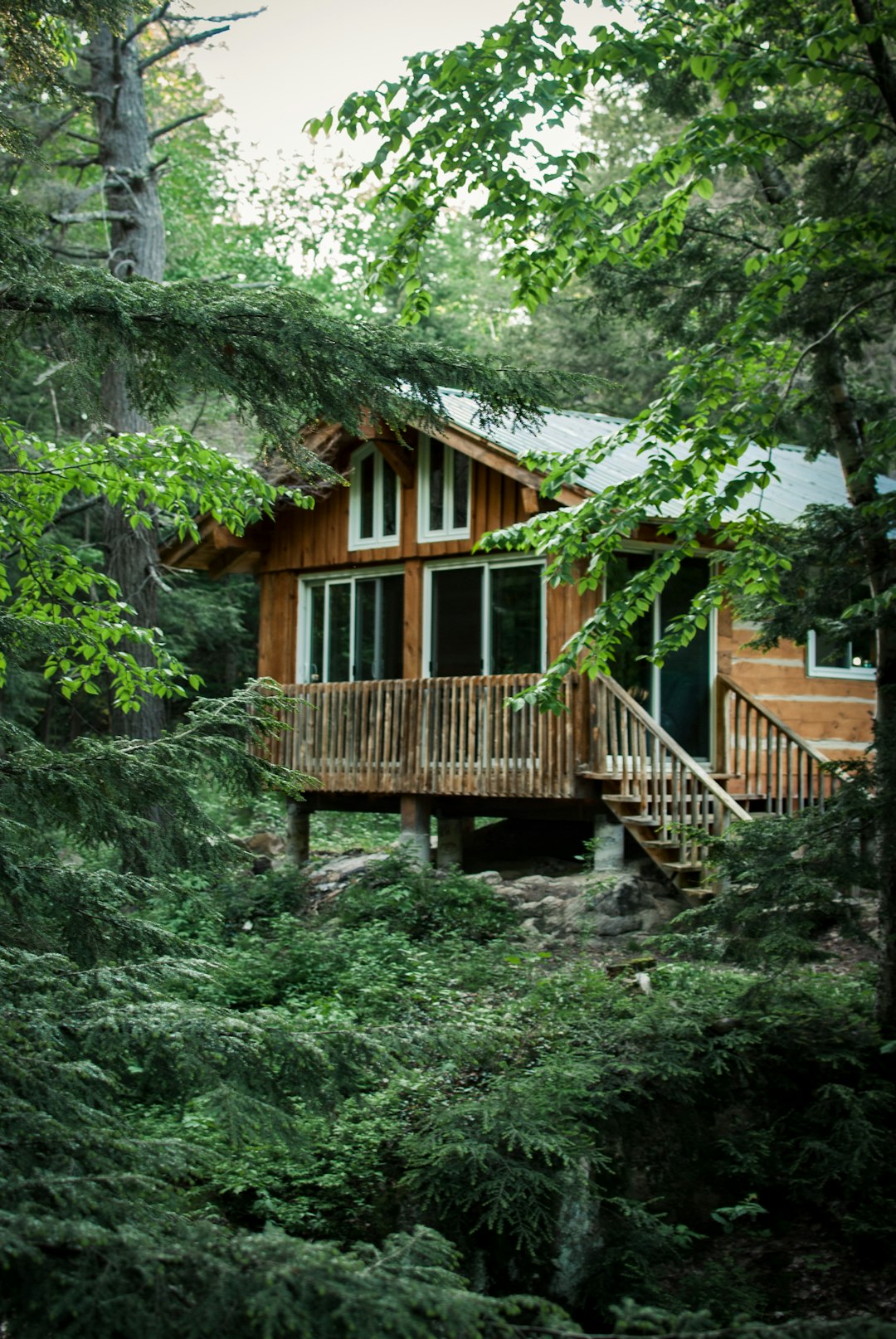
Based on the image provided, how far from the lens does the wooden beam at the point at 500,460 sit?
12.3m

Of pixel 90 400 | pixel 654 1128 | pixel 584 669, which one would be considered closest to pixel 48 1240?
pixel 90 400

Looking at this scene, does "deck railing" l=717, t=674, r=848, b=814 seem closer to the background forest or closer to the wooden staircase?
the wooden staircase

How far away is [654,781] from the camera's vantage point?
11.3 meters

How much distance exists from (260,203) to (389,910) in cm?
2771

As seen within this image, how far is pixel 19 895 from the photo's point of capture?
3996 millimetres

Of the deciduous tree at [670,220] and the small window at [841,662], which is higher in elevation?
the deciduous tree at [670,220]

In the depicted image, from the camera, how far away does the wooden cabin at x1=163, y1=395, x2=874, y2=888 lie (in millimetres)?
12203

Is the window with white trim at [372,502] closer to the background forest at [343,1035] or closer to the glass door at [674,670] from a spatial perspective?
the glass door at [674,670]

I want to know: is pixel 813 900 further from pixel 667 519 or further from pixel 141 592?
pixel 141 592

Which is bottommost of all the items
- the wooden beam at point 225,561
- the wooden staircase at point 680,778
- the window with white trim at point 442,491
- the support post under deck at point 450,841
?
the support post under deck at point 450,841

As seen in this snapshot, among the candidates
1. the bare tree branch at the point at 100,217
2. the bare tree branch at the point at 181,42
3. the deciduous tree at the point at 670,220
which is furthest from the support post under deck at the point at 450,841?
the bare tree branch at the point at 181,42

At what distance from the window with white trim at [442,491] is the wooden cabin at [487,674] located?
0.03 m

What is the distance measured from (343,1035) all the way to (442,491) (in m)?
11.4

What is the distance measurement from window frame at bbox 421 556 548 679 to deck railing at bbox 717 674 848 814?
87.9 inches
